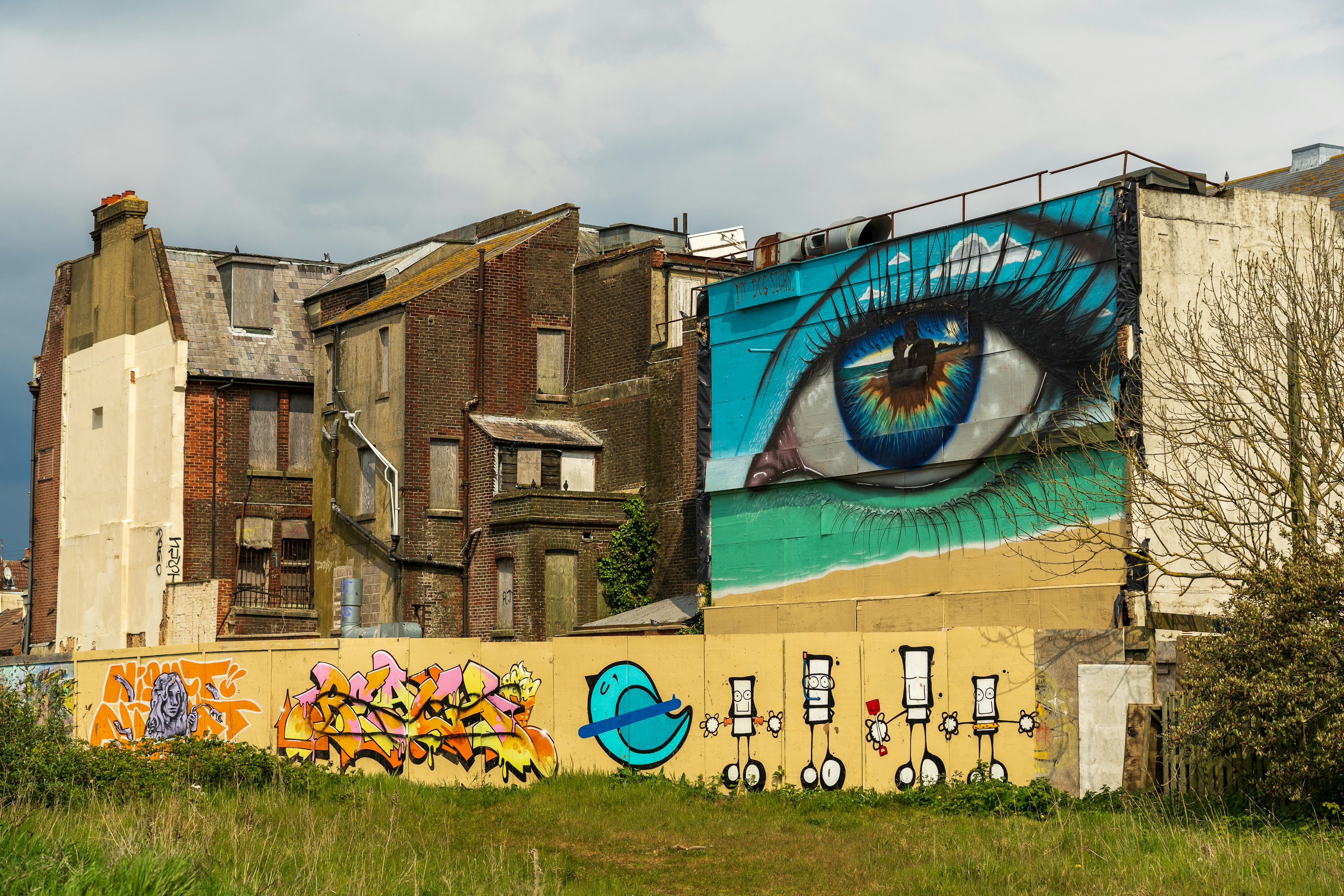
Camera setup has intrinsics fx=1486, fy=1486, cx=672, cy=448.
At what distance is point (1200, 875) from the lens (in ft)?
45.0

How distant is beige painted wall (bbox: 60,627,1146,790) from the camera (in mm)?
19984

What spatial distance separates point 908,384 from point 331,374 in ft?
64.4

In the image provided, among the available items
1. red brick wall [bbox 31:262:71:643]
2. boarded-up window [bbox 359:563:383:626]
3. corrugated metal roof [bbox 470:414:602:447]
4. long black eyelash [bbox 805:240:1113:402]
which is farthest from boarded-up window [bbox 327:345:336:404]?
long black eyelash [bbox 805:240:1113:402]

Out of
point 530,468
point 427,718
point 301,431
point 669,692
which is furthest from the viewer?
Result: point 301,431

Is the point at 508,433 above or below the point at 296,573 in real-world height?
above

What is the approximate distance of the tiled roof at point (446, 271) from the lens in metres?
38.2

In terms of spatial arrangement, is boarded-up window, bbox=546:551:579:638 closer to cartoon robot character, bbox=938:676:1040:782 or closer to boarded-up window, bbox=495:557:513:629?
boarded-up window, bbox=495:557:513:629

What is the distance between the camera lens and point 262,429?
137ft

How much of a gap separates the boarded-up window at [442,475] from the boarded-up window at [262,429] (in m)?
6.74

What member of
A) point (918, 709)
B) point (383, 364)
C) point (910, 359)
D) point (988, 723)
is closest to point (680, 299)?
point (383, 364)

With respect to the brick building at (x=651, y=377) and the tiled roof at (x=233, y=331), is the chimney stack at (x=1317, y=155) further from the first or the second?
the tiled roof at (x=233, y=331)

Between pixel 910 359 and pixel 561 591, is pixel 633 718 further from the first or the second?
pixel 561 591

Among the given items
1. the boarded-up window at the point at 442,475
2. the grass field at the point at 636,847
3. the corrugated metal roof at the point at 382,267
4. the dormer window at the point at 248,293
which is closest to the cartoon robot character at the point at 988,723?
the grass field at the point at 636,847

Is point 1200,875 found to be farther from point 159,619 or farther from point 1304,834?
point 159,619
